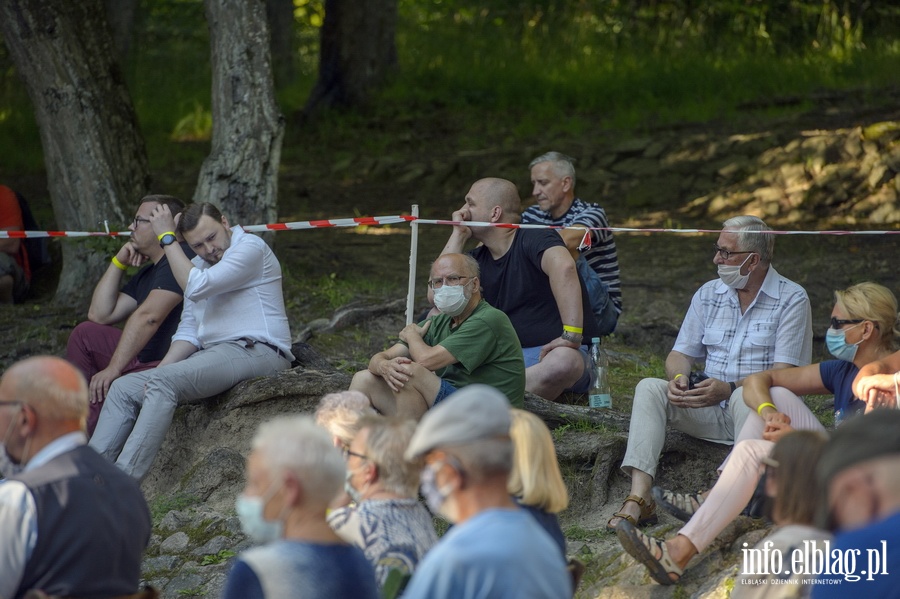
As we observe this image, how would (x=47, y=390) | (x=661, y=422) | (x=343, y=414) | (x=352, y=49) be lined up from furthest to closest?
(x=352, y=49), (x=661, y=422), (x=343, y=414), (x=47, y=390)

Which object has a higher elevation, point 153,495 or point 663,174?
point 663,174

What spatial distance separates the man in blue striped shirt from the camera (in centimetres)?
683

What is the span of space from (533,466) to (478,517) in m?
0.88

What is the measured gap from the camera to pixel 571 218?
7016 millimetres

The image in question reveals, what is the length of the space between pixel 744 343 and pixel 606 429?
0.87 metres

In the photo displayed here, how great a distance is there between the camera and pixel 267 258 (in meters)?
6.38

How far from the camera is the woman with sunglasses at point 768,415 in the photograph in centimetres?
458

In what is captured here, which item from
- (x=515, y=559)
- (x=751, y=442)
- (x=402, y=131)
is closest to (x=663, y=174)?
(x=402, y=131)

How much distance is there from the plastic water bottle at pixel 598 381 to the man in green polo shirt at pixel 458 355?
2.54ft

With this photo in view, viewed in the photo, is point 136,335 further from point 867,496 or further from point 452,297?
point 867,496

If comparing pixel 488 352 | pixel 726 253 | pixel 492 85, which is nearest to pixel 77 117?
pixel 488 352

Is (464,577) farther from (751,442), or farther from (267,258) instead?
(267,258)

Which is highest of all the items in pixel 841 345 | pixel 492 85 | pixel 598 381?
pixel 492 85

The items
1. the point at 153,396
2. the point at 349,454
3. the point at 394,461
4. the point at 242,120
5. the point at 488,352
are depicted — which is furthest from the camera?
the point at 242,120
